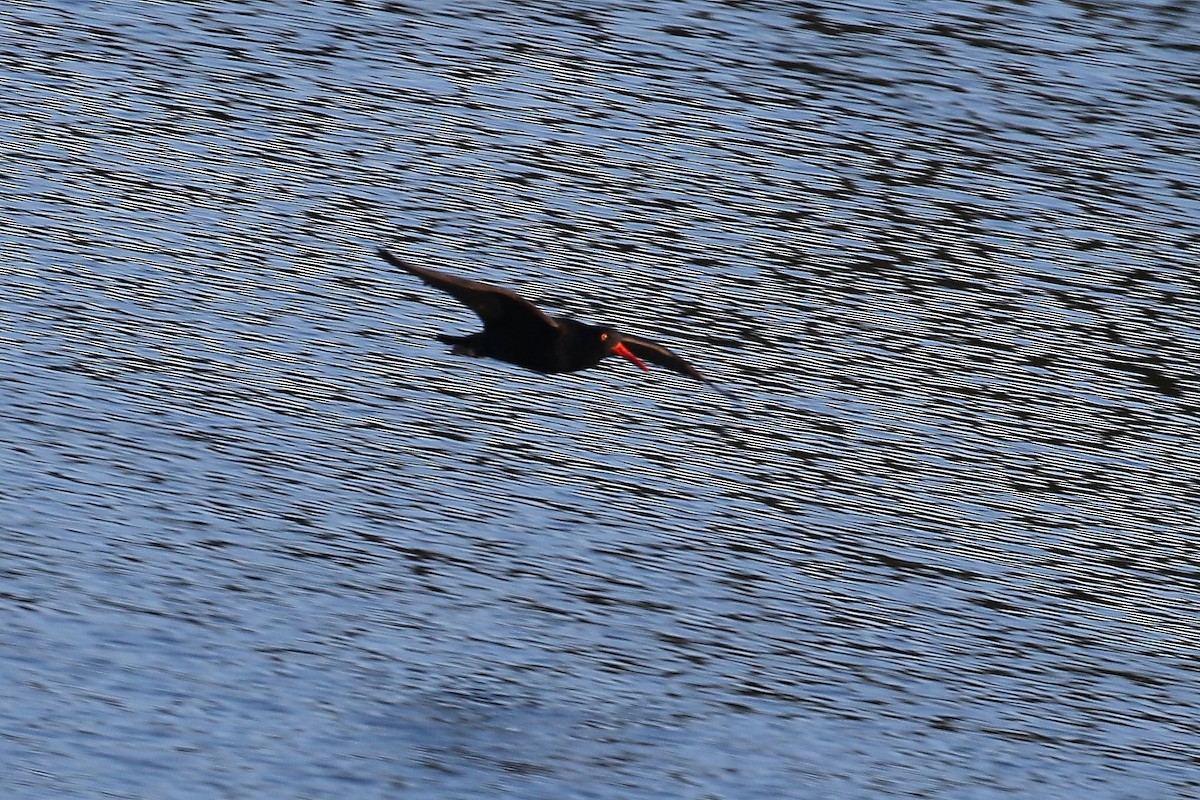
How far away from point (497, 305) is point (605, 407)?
616cm

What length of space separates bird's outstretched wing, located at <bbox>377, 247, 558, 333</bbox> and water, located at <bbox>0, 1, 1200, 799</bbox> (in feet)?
8.78

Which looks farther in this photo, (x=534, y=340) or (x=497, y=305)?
(x=534, y=340)

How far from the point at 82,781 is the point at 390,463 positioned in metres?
5.66

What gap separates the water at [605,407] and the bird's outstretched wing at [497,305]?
2677 millimetres

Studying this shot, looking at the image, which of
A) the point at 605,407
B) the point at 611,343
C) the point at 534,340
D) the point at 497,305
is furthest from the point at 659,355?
the point at 605,407

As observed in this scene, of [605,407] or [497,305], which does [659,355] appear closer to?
[497,305]

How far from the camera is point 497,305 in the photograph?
14258mm

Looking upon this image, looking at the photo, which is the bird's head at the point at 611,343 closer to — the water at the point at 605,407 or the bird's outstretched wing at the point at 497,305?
the bird's outstretched wing at the point at 497,305

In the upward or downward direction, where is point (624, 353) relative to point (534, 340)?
downward

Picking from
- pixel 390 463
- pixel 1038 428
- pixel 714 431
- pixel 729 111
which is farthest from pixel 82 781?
pixel 729 111

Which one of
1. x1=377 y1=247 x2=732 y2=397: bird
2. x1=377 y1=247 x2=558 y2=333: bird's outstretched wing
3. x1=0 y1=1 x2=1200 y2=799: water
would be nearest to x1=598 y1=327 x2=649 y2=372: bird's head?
x1=377 y1=247 x2=732 y2=397: bird

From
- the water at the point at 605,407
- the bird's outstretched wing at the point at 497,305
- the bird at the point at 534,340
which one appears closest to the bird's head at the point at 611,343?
the bird at the point at 534,340

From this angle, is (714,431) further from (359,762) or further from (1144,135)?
(1144,135)

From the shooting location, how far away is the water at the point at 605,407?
50.8 ft
